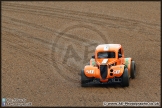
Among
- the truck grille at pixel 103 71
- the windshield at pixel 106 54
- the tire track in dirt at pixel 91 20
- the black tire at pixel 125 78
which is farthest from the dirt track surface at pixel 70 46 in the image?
the windshield at pixel 106 54

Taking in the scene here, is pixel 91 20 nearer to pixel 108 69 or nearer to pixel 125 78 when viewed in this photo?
pixel 108 69

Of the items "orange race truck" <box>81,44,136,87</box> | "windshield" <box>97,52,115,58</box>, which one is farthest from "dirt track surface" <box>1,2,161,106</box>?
"windshield" <box>97,52,115,58</box>

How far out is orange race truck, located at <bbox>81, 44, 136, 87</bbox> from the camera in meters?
18.0

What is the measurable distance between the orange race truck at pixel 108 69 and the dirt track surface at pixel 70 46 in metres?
0.37

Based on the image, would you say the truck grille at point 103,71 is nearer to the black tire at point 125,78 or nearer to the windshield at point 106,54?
the black tire at point 125,78

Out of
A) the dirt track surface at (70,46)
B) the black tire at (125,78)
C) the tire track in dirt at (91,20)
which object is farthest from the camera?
the tire track in dirt at (91,20)

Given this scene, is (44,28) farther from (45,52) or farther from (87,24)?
(45,52)

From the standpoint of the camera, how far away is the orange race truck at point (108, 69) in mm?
17969

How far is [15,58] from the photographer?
76.5 feet

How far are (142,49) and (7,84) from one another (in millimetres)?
9121

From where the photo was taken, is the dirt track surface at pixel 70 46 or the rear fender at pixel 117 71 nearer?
the dirt track surface at pixel 70 46

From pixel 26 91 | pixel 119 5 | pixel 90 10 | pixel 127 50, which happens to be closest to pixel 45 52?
pixel 127 50

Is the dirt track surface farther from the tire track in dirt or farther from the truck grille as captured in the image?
the truck grille

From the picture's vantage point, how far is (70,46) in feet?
84.3
